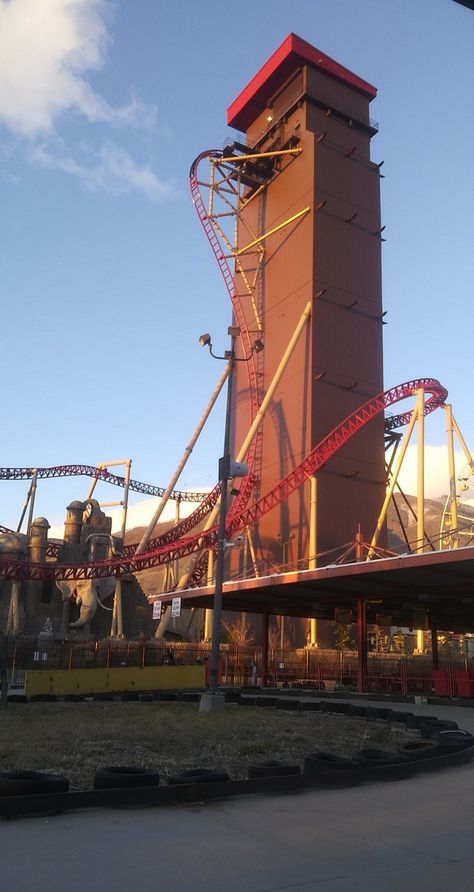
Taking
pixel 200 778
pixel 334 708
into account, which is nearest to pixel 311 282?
pixel 334 708

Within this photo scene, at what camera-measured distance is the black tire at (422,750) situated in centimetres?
1127

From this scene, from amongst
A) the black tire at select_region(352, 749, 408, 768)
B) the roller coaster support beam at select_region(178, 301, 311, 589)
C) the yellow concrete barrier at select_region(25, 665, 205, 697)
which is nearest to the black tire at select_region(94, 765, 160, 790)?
the black tire at select_region(352, 749, 408, 768)

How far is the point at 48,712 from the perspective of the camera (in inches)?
750

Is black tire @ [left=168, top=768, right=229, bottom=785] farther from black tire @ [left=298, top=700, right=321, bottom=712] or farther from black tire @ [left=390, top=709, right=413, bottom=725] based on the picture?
black tire @ [left=298, top=700, right=321, bottom=712]

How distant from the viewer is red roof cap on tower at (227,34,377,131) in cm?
6762

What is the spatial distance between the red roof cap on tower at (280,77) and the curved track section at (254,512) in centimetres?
3490

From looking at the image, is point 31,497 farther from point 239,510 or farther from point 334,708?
point 334,708

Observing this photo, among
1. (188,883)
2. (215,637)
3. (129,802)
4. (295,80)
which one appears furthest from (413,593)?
(295,80)

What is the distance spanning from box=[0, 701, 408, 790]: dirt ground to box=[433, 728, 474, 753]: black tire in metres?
0.88

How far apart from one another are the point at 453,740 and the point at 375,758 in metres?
3.23

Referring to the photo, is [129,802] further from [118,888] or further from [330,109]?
[330,109]

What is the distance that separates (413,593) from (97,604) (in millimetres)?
35417

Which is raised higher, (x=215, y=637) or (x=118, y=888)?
(x=215, y=637)

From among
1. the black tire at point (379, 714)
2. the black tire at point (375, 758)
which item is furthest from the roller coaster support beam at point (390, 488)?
the black tire at point (375, 758)
